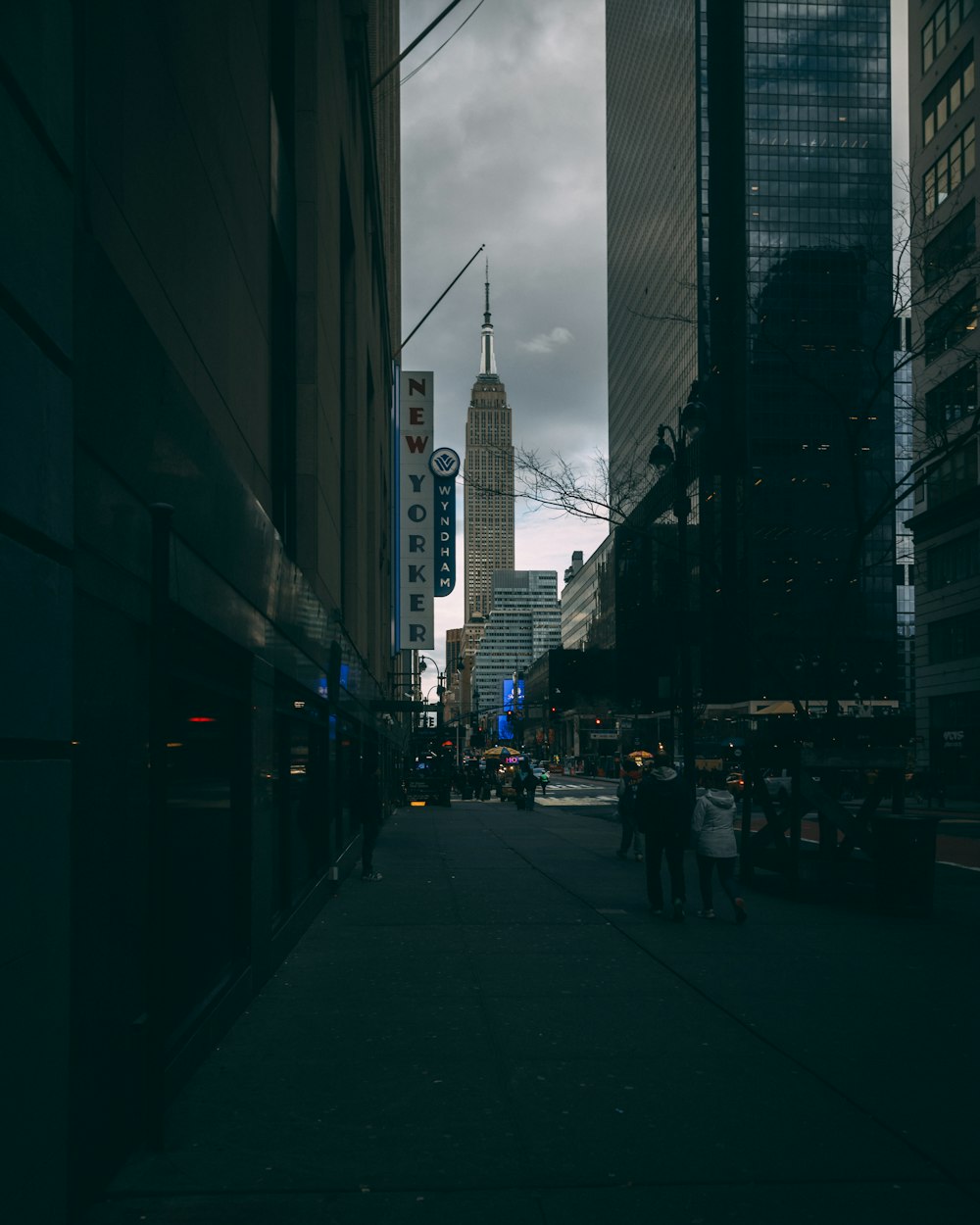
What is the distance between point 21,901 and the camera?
378 centimetres

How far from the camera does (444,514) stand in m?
49.2

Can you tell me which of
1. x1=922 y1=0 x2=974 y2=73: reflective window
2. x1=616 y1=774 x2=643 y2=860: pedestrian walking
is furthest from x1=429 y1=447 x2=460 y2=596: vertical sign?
x1=922 y1=0 x2=974 y2=73: reflective window

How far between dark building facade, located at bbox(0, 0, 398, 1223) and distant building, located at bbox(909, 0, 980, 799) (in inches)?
1649

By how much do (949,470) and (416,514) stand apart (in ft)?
80.8

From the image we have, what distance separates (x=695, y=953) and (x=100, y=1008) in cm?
749

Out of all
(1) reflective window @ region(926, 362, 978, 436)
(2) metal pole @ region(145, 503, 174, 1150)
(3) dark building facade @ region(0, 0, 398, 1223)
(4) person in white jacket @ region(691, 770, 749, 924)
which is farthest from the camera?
(1) reflective window @ region(926, 362, 978, 436)

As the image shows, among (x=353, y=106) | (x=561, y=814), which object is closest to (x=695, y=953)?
(x=353, y=106)

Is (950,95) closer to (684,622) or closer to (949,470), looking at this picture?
(949,470)

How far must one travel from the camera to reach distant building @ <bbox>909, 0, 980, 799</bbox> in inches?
1935

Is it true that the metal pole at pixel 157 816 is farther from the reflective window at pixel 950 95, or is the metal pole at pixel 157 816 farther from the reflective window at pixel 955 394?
the reflective window at pixel 950 95

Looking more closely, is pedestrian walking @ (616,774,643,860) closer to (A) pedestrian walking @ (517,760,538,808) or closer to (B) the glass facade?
(A) pedestrian walking @ (517,760,538,808)

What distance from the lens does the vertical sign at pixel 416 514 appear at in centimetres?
4531

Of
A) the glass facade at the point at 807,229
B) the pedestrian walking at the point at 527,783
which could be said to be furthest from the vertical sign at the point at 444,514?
the glass facade at the point at 807,229

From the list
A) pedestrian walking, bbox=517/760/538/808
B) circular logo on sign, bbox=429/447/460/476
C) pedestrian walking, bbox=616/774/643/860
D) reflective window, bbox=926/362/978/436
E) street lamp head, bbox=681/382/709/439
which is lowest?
pedestrian walking, bbox=517/760/538/808
